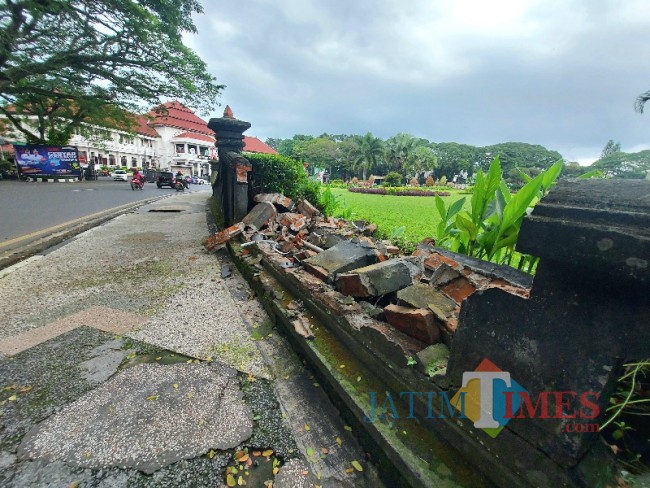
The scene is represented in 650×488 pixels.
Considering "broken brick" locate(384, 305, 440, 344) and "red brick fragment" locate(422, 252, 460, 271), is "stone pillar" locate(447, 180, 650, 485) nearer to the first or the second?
"broken brick" locate(384, 305, 440, 344)

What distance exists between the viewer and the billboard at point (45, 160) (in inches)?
898

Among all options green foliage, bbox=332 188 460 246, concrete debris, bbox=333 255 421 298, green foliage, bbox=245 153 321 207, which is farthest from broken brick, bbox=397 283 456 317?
green foliage, bbox=245 153 321 207

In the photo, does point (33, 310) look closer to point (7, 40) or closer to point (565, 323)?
point (565, 323)

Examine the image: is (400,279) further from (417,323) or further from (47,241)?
(47,241)

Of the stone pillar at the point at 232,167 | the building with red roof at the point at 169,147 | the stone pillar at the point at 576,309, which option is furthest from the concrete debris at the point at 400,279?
the building with red roof at the point at 169,147

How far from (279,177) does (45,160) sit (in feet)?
90.9

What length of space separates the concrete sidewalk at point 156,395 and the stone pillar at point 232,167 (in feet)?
7.07

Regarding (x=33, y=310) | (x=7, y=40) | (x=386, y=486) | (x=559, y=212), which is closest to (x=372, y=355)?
(x=386, y=486)

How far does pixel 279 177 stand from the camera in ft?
17.8

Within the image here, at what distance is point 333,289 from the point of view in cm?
221

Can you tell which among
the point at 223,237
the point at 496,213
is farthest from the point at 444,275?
the point at 223,237

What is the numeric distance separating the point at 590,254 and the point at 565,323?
22 cm

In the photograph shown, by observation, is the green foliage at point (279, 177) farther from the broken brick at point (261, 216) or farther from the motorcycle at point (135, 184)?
the motorcycle at point (135, 184)

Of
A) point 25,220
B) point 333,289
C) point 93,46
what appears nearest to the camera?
point 333,289
